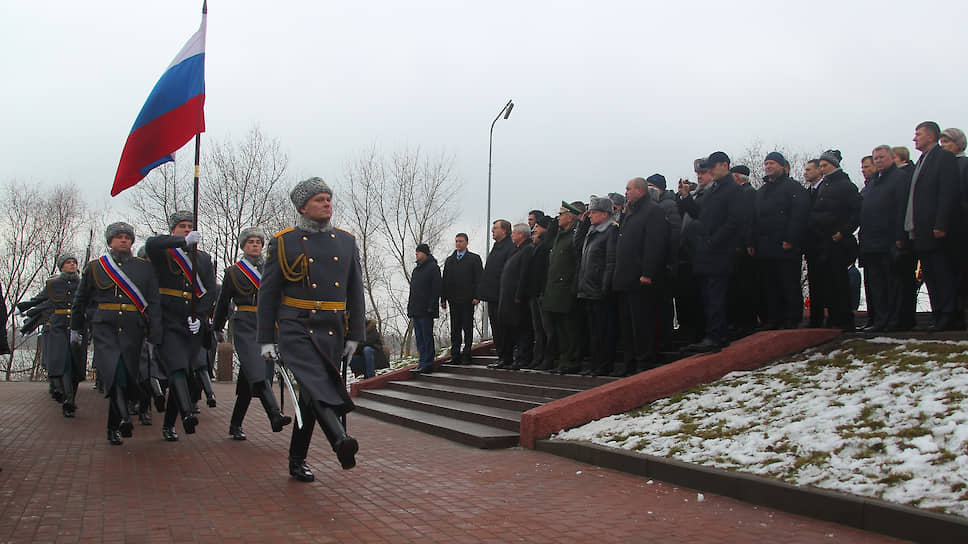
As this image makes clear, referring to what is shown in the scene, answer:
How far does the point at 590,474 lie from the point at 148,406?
623 cm

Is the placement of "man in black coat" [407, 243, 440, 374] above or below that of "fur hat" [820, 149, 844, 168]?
below

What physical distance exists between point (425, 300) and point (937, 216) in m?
8.33

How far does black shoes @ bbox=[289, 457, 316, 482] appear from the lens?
22.3ft

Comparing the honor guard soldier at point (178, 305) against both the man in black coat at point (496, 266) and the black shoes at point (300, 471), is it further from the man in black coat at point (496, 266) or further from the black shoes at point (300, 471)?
the man in black coat at point (496, 266)

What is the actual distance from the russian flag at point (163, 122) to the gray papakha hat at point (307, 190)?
125 inches

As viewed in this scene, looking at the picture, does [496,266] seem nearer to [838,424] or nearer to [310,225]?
[310,225]

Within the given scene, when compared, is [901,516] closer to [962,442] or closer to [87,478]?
[962,442]

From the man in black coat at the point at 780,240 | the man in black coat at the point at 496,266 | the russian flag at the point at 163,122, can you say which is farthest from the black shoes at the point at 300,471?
the man in black coat at the point at 496,266

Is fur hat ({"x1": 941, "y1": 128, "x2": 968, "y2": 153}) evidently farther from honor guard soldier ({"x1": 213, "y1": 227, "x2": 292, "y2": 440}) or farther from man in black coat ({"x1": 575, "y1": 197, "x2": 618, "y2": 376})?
honor guard soldier ({"x1": 213, "y1": 227, "x2": 292, "y2": 440})

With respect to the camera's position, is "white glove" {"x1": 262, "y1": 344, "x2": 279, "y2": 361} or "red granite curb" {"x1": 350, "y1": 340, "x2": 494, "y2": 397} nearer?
"white glove" {"x1": 262, "y1": 344, "x2": 279, "y2": 361}

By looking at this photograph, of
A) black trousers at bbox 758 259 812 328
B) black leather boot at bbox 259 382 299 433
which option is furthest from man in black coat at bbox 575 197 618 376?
black leather boot at bbox 259 382 299 433

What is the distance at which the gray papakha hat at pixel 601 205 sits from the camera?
441 inches

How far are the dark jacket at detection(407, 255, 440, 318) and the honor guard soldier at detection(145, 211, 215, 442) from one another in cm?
549

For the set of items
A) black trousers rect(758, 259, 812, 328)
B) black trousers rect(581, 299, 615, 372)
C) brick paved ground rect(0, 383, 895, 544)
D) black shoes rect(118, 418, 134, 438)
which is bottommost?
brick paved ground rect(0, 383, 895, 544)
